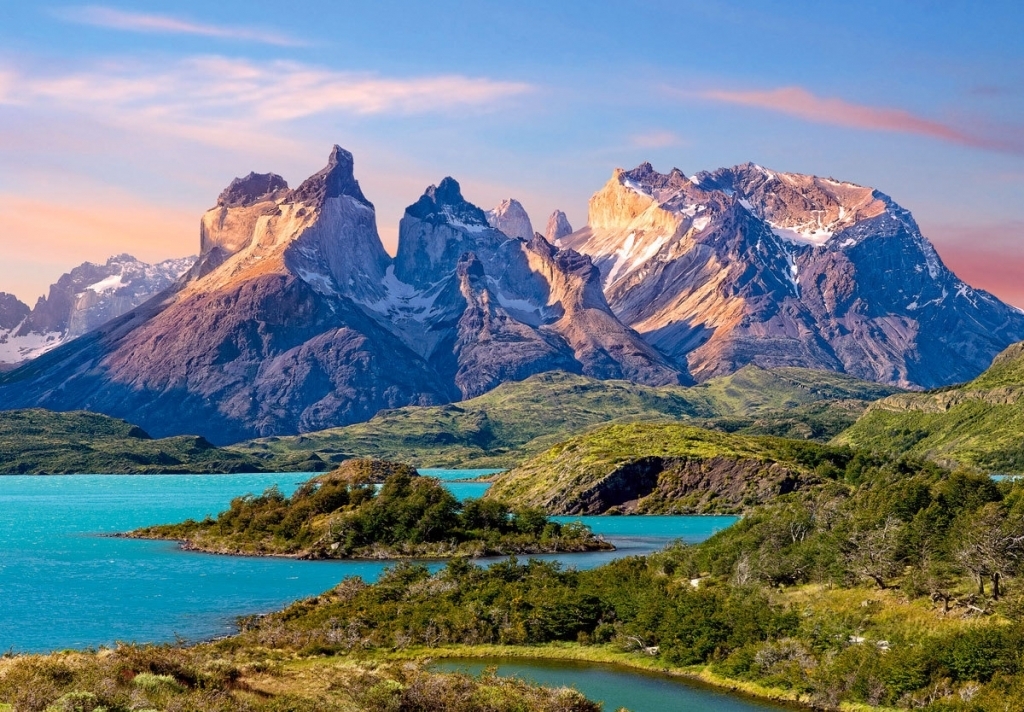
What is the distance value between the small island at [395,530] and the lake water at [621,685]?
7899 cm

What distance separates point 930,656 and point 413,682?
1296 inches

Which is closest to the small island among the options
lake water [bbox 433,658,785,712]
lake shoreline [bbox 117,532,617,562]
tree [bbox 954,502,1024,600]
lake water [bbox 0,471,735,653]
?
lake shoreline [bbox 117,532,617,562]

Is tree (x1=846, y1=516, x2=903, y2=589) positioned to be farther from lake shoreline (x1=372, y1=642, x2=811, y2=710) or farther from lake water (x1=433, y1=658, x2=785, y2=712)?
lake water (x1=433, y1=658, x2=785, y2=712)

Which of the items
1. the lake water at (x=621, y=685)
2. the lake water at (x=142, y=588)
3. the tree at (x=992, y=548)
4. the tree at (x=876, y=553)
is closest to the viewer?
the lake water at (x=621, y=685)

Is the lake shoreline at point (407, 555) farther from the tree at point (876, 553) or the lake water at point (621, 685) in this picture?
the lake water at point (621, 685)

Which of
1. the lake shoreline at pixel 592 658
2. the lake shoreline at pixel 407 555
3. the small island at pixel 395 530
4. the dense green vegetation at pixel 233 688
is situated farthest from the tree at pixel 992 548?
the small island at pixel 395 530

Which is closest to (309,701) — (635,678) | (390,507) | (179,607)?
(635,678)

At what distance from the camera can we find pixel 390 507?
187000mm

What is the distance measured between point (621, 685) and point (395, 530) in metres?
97.7

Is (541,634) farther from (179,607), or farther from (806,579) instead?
(179,607)

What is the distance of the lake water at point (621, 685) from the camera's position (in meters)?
81.6

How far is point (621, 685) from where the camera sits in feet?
289

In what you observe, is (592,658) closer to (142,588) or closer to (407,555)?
→ (142,588)

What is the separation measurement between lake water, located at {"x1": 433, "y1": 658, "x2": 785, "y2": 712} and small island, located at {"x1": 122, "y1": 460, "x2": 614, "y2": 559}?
79.0m
